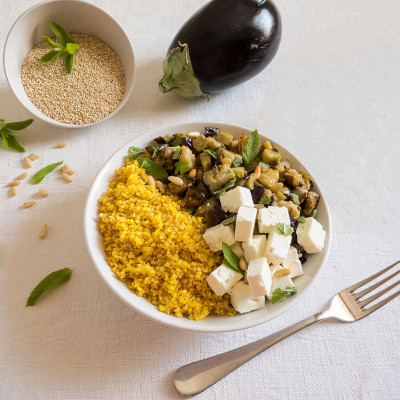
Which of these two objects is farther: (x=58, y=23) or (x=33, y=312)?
(x=58, y=23)

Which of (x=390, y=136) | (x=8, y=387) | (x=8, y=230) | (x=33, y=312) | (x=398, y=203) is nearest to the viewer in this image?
(x=8, y=387)

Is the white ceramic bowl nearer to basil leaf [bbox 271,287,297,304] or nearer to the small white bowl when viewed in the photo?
basil leaf [bbox 271,287,297,304]

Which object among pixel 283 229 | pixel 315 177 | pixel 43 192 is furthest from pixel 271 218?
pixel 43 192

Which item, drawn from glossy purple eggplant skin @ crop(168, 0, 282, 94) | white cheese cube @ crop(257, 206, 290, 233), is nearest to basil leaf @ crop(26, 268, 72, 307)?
white cheese cube @ crop(257, 206, 290, 233)

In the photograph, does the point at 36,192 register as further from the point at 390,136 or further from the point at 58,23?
the point at 390,136

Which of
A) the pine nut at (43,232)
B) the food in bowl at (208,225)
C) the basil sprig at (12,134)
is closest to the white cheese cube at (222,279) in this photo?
the food in bowl at (208,225)

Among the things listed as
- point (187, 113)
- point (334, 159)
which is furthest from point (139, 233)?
point (334, 159)
